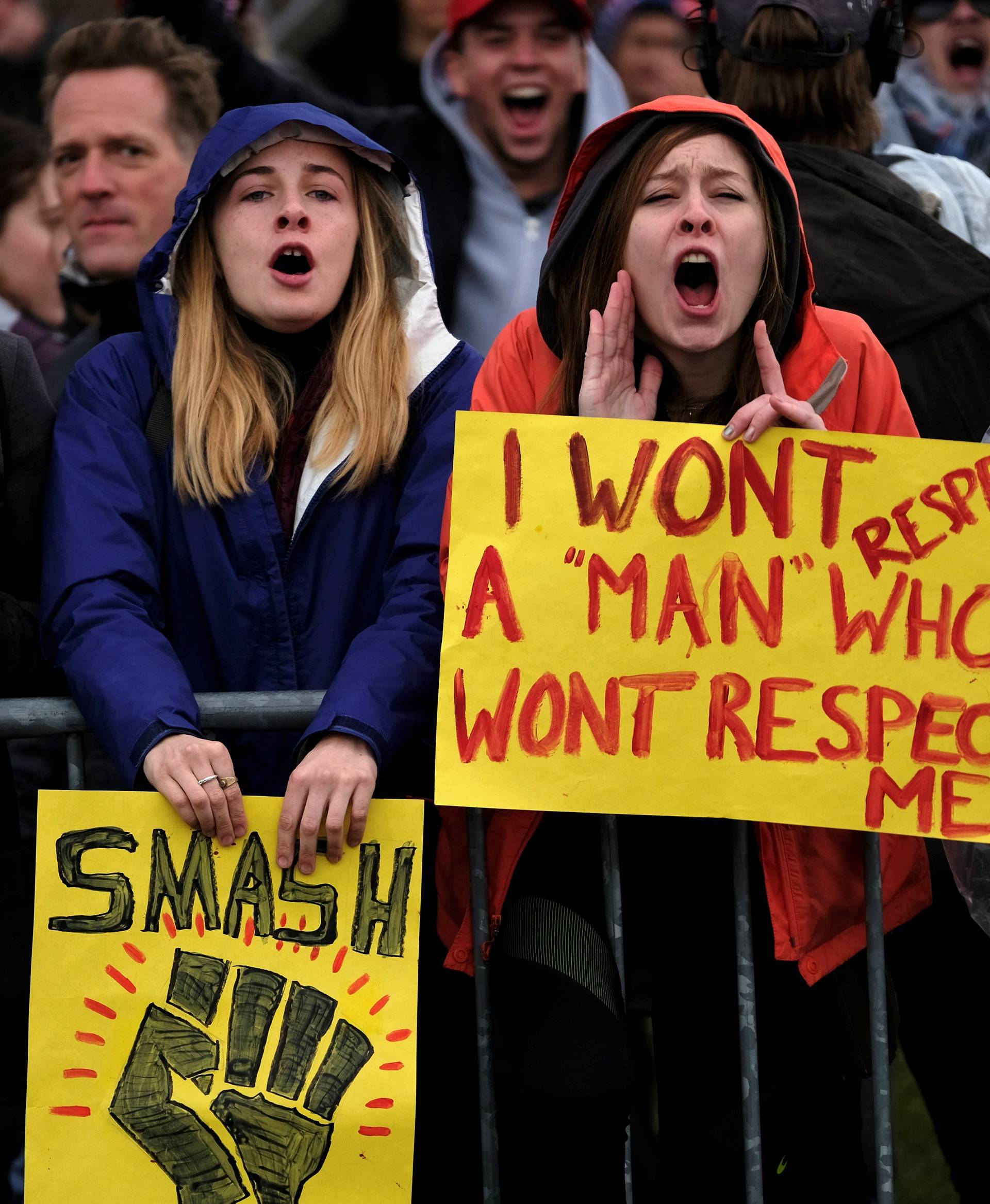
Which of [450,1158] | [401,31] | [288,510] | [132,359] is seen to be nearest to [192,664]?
[288,510]

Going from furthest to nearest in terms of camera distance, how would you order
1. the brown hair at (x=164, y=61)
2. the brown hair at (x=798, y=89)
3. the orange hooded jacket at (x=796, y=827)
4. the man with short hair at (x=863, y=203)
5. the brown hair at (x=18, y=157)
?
the brown hair at (x=18, y=157) < the brown hair at (x=164, y=61) < the brown hair at (x=798, y=89) < the man with short hair at (x=863, y=203) < the orange hooded jacket at (x=796, y=827)

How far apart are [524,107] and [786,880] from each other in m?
2.31

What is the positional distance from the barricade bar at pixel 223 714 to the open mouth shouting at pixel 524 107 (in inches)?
79.0

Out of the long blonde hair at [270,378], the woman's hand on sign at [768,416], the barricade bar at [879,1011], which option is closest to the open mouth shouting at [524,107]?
the long blonde hair at [270,378]

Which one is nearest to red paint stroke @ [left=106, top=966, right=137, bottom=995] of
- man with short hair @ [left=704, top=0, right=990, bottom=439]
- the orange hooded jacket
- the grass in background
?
the orange hooded jacket

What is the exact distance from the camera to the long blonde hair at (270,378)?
2986mm

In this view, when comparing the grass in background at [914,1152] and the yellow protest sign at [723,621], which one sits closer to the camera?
the yellow protest sign at [723,621]

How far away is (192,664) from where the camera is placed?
119 inches

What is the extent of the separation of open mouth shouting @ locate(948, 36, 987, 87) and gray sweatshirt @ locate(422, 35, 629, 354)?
1565mm

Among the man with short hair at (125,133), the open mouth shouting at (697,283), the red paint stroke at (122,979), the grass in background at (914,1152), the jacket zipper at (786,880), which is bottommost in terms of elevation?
the grass in background at (914,1152)

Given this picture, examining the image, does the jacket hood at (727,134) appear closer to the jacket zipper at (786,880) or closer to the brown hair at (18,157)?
the jacket zipper at (786,880)

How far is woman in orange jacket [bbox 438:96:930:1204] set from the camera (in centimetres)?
277

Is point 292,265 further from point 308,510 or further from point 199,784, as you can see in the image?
point 199,784

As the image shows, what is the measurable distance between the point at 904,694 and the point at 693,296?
72cm
